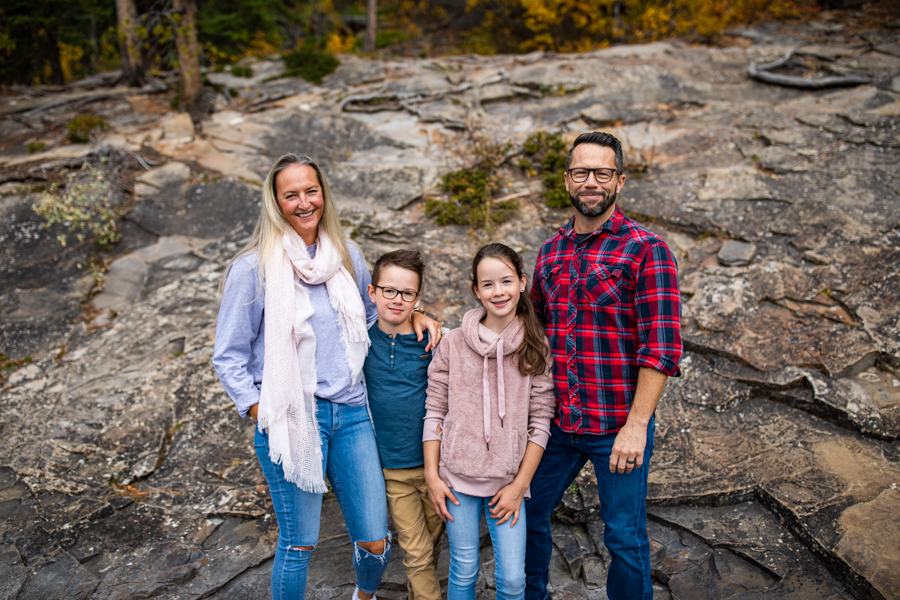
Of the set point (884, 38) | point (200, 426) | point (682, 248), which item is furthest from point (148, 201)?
point (884, 38)

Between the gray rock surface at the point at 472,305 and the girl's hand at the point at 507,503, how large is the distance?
1.01m

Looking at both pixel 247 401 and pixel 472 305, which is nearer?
pixel 247 401

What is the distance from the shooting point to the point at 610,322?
2295 millimetres

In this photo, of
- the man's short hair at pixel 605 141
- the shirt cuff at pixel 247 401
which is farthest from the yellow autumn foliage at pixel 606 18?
the shirt cuff at pixel 247 401

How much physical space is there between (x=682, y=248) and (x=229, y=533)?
15.1 feet

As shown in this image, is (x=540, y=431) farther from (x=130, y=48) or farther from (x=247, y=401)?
(x=130, y=48)

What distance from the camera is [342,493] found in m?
2.52

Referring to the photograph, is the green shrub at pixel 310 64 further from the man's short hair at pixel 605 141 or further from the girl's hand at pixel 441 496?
the girl's hand at pixel 441 496

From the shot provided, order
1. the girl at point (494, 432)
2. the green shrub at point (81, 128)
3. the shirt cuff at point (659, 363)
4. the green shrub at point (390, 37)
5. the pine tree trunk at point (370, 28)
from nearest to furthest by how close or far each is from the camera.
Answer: the shirt cuff at point (659, 363) < the girl at point (494, 432) < the green shrub at point (81, 128) < the pine tree trunk at point (370, 28) < the green shrub at point (390, 37)

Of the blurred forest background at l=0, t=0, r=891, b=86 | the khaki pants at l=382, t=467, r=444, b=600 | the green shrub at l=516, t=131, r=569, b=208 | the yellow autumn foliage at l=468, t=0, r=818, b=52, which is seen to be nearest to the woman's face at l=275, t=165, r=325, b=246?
the khaki pants at l=382, t=467, r=444, b=600

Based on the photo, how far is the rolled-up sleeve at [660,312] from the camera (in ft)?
7.03

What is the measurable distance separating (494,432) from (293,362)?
0.98 meters

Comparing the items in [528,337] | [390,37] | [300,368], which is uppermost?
[390,37]

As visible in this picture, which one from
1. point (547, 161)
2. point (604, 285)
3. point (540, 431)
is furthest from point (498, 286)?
point (547, 161)
